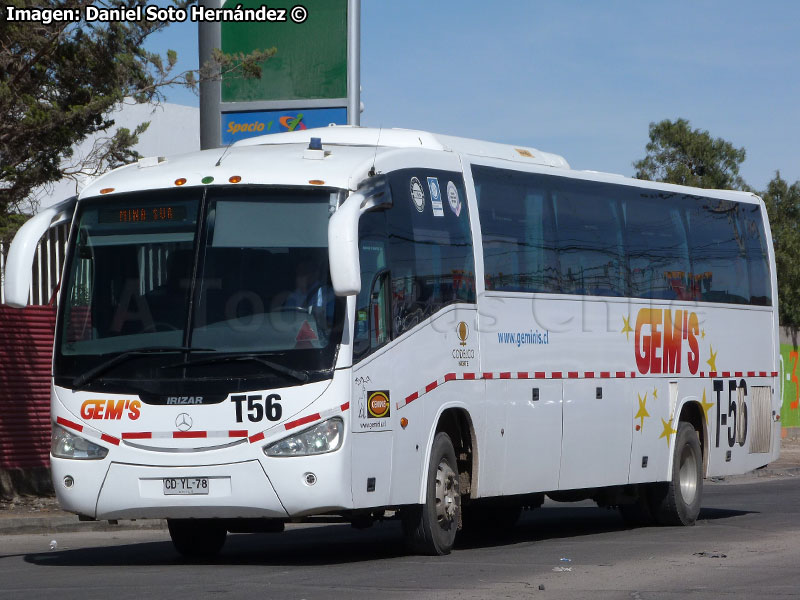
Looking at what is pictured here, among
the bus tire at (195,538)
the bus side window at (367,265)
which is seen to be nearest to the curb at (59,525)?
the bus tire at (195,538)

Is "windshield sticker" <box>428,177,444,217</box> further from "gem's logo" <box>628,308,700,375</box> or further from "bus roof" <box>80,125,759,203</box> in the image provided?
"gem's logo" <box>628,308,700,375</box>

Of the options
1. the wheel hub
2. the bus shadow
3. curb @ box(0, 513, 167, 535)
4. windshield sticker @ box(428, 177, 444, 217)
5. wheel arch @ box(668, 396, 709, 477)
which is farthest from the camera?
wheel arch @ box(668, 396, 709, 477)

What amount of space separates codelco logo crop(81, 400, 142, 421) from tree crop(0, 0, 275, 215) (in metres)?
5.92

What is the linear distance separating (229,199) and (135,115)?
24640 millimetres

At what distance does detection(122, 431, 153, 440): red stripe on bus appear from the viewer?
11.1m

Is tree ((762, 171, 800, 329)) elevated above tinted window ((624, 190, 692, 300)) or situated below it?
above

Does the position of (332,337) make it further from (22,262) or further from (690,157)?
(690,157)

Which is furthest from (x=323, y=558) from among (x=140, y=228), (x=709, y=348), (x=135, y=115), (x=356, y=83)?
(x=135, y=115)

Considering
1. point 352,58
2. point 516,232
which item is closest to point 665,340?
point 516,232

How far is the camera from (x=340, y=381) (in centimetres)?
Answer: 1095

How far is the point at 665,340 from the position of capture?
1616 cm

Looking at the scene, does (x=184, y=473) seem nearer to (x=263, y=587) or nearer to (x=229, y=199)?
(x=263, y=587)

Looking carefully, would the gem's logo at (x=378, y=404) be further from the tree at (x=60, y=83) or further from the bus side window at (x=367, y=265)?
the tree at (x=60, y=83)

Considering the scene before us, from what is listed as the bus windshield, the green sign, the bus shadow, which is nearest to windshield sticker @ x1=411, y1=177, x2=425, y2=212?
the bus windshield
